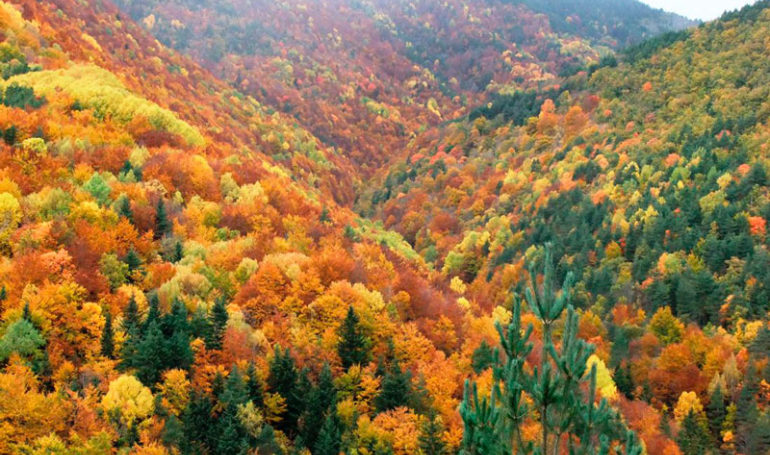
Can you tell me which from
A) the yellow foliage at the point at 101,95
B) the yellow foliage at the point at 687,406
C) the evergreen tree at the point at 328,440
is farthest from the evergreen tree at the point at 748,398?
the yellow foliage at the point at 101,95

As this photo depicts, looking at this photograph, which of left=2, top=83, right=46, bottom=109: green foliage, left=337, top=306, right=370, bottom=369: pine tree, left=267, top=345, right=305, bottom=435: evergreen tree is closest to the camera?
left=267, top=345, right=305, bottom=435: evergreen tree

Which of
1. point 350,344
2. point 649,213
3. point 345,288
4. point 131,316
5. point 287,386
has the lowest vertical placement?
point 131,316

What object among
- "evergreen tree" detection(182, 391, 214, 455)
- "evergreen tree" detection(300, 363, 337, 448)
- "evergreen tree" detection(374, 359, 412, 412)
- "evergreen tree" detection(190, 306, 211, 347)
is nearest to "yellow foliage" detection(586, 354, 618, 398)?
"evergreen tree" detection(374, 359, 412, 412)

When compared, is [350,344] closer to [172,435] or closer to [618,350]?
[172,435]

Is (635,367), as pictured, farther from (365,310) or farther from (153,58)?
(153,58)

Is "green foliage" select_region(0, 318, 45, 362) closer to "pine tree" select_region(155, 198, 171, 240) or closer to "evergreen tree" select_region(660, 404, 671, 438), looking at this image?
"pine tree" select_region(155, 198, 171, 240)

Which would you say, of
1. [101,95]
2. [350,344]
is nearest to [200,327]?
[350,344]

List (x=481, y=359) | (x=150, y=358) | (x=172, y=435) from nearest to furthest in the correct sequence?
(x=172, y=435) → (x=150, y=358) → (x=481, y=359)
